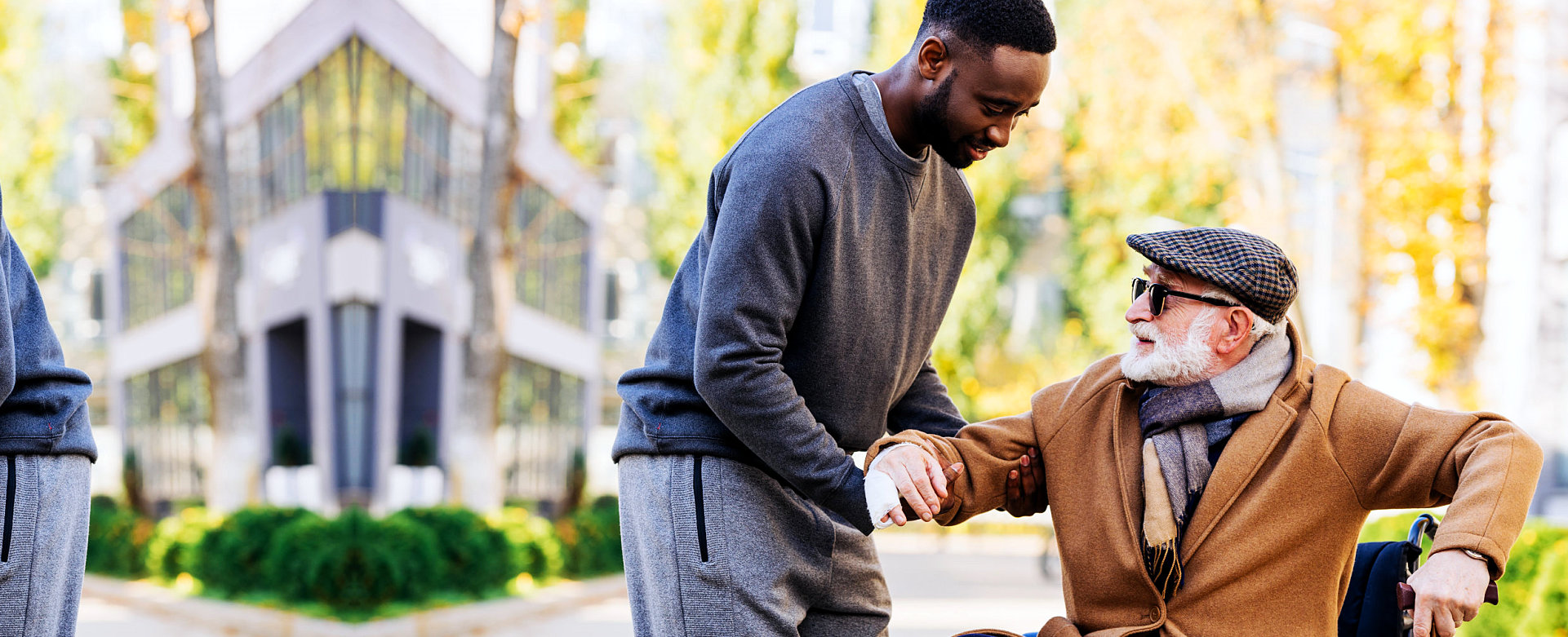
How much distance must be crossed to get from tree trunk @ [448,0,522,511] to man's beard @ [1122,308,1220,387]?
732 centimetres

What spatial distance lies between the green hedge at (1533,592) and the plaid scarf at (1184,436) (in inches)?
147

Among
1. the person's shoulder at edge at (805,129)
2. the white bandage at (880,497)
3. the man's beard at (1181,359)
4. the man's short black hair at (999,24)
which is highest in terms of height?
the man's short black hair at (999,24)

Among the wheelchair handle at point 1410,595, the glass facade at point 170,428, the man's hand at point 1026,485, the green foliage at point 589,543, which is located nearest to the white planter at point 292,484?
the glass facade at point 170,428

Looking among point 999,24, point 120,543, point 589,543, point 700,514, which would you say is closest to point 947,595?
point 589,543

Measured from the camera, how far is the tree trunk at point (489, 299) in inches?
364

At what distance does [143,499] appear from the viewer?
10.9m

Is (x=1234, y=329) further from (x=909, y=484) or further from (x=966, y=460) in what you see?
(x=909, y=484)

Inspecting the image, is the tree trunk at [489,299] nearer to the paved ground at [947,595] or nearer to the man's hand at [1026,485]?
the paved ground at [947,595]

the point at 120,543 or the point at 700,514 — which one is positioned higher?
the point at 700,514

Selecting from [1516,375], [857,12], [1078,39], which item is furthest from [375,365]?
[857,12]

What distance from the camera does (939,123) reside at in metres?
2.20

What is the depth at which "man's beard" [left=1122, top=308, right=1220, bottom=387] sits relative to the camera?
254 cm

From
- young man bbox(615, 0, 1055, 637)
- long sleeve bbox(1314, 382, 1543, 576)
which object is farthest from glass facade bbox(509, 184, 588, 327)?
long sleeve bbox(1314, 382, 1543, 576)

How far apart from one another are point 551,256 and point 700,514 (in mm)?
12193
